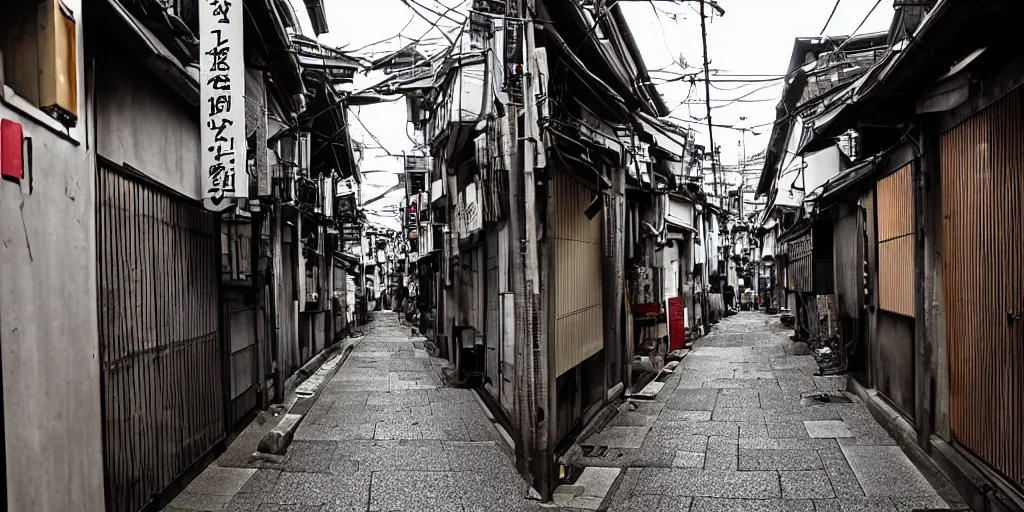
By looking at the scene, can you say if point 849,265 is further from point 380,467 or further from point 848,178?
point 380,467

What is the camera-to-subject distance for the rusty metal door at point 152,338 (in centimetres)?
776

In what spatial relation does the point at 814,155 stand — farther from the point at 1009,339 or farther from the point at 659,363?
the point at 1009,339

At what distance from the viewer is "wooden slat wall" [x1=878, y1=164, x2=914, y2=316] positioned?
11.9 meters

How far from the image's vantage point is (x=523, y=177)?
1127cm

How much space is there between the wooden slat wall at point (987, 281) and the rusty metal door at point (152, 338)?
30.9 ft

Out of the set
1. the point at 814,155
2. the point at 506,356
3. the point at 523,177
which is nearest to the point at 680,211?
the point at 814,155

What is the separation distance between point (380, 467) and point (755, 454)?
19.6ft

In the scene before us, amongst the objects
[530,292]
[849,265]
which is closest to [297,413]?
A: [530,292]

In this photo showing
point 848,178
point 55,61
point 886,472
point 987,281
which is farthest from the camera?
point 848,178

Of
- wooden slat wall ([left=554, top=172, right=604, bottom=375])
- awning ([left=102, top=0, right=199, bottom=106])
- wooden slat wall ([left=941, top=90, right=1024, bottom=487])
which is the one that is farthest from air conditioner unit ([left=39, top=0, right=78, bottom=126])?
wooden slat wall ([left=941, top=90, right=1024, bottom=487])

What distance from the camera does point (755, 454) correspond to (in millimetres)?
11672

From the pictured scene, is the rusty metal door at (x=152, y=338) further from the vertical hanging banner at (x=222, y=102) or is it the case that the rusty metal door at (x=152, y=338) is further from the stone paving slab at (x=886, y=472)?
the stone paving slab at (x=886, y=472)

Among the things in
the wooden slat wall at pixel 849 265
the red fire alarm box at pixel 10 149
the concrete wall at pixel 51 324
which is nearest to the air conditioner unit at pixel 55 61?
the concrete wall at pixel 51 324

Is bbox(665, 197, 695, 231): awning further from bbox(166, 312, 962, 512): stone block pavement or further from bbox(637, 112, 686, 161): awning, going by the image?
bbox(166, 312, 962, 512): stone block pavement
